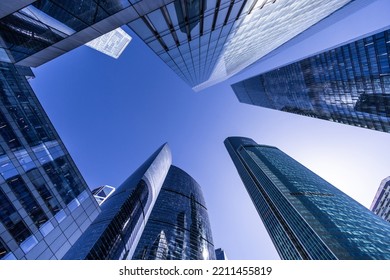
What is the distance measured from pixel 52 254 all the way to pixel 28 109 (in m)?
17.3

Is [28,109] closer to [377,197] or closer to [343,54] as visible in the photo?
[343,54]

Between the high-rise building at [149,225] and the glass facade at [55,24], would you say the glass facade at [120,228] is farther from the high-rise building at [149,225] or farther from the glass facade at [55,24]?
the glass facade at [55,24]

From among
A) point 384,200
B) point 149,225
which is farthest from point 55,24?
point 384,200

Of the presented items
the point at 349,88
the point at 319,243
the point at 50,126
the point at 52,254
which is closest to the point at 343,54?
the point at 349,88

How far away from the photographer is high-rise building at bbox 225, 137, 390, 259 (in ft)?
276

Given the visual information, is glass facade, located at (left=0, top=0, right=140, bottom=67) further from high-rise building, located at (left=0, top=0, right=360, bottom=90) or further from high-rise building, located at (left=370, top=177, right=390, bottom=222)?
high-rise building, located at (left=370, top=177, right=390, bottom=222)

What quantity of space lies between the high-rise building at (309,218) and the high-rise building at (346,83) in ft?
140

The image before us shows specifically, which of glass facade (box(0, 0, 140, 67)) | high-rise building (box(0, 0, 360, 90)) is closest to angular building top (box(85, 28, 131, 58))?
high-rise building (box(0, 0, 360, 90))

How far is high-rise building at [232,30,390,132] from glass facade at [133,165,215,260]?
9076 cm

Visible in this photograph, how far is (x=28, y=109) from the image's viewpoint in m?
27.7

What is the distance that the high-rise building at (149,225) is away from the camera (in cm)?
7975

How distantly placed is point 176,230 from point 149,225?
580 inches
